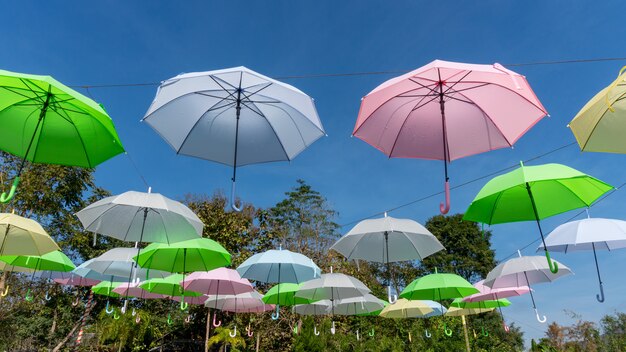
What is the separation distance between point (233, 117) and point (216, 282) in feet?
17.9

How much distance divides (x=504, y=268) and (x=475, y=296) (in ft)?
7.43

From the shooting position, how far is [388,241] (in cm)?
810

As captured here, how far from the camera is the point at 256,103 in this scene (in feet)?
17.3

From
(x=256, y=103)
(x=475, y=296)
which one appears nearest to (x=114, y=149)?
(x=256, y=103)

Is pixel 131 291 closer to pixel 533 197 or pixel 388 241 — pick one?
pixel 388 241

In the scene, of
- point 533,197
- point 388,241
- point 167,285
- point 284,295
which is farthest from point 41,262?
point 533,197

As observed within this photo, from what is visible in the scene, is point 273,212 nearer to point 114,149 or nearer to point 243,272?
point 243,272

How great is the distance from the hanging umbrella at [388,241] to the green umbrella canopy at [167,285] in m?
4.10

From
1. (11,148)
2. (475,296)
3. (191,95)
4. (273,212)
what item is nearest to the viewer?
(11,148)

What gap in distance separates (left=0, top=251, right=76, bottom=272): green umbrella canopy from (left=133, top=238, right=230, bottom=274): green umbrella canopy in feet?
7.10

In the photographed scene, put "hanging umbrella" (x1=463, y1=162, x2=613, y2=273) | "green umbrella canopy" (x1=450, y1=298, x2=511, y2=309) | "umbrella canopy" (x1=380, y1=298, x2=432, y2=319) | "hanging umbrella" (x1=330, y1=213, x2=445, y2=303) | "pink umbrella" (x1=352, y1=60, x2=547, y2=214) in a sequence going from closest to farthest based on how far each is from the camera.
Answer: "pink umbrella" (x1=352, y1=60, x2=547, y2=214), "hanging umbrella" (x1=463, y1=162, x2=613, y2=273), "hanging umbrella" (x1=330, y1=213, x2=445, y2=303), "umbrella canopy" (x1=380, y1=298, x2=432, y2=319), "green umbrella canopy" (x1=450, y1=298, x2=511, y2=309)

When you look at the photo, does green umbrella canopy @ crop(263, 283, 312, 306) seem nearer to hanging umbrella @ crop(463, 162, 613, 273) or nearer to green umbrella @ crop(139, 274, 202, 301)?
green umbrella @ crop(139, 274, 202, 301)

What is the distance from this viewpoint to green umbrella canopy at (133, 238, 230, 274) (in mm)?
8047

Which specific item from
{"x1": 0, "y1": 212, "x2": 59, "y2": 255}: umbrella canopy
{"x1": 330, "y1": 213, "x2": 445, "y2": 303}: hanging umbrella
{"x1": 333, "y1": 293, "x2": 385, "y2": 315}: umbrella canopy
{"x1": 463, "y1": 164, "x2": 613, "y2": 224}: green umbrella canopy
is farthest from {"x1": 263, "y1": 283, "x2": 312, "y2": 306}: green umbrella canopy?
{"x1": 463, "y1": 164, "x2": 613, "y2": 224}: green umbrella canopy
